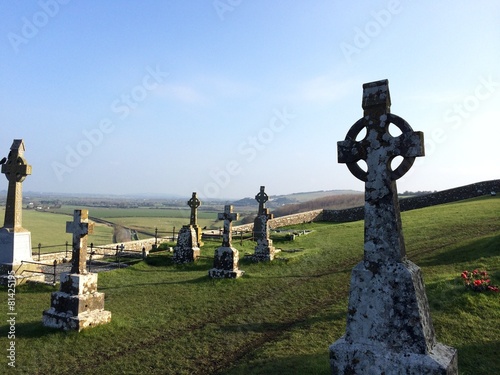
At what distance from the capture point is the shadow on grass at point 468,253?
1270cm

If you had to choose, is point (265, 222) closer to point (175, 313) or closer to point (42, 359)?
point (175, 313)

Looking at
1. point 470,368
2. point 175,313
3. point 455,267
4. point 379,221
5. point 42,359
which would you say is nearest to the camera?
point 379,221

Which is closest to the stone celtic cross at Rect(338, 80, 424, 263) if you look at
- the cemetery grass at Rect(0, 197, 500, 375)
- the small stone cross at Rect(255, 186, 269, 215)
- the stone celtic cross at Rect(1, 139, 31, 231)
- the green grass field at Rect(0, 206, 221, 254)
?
the cemetery grass at Rect(0, 197, 500, 375)

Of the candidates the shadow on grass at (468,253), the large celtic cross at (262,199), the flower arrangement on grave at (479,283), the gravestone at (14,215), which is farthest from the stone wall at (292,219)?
the flower arrangement on grave at (479,283)

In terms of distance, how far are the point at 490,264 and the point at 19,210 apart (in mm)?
16040

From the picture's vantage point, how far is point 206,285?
42.1ft

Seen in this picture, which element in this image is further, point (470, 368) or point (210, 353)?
point (210, 353)

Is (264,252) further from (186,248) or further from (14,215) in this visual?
(14,215)

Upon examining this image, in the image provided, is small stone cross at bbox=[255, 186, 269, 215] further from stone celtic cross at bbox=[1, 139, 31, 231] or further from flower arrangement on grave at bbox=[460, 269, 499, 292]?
flower arrangement on grave at bbox=[460, 269, 499, 292]

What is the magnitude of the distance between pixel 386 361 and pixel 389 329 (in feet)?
1.04

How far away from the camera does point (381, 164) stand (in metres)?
4.17

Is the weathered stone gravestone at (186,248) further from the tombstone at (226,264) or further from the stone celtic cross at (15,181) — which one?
the stone celtic cross at (15,181)

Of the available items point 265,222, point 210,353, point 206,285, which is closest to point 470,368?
point 210,353

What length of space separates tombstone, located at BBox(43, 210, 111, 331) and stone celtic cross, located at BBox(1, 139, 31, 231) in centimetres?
547
